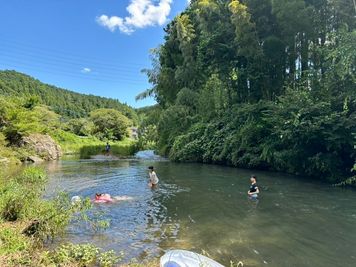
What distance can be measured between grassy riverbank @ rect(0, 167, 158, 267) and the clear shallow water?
3.03 ft

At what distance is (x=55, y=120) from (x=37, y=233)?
53.5 meters

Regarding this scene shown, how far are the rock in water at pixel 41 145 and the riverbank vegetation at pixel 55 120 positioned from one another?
0.45 meters

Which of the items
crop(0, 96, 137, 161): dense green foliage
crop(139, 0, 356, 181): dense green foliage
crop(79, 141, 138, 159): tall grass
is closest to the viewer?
crop(139, 0, 356, 181): dense green foliage

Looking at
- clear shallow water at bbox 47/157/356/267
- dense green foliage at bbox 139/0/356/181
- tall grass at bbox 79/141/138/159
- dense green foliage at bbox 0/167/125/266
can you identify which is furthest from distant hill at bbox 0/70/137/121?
dense green foliage at bbox 0/167/125/266

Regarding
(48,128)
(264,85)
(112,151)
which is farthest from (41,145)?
(264,85)

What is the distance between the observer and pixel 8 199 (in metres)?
8.60

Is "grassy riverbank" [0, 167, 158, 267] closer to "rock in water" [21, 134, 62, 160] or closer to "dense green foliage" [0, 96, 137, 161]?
"dense green foliage" [0, 96, 137, 161]

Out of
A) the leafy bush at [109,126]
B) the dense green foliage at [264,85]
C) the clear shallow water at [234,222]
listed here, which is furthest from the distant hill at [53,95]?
the clear shallow water at [234,222]

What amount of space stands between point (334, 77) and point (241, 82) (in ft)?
43.3

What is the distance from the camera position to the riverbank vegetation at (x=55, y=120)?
106 ft

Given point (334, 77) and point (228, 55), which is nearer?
point (334, 77)

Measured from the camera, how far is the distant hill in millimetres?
101912

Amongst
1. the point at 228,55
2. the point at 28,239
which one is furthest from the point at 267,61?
the point at 28,239

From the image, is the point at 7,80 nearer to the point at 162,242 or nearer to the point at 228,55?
the point at 228,55
